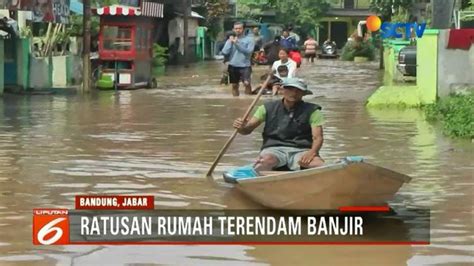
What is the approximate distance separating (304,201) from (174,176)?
10.4 ft

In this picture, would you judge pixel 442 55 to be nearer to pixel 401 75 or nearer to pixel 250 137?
pixel 250 137

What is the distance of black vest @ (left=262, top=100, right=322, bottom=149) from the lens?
8.92 meters

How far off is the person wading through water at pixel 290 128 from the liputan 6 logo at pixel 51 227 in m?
1.90

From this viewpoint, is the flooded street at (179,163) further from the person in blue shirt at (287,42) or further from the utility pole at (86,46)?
the person in blue shirt at (287,42)

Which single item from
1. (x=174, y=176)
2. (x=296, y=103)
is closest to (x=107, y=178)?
(x=174, y=176)

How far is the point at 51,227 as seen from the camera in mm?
7672

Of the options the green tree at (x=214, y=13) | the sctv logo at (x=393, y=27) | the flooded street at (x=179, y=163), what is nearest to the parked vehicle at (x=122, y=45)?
the flooded street at (x=179, y=163)

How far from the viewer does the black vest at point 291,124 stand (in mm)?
8922

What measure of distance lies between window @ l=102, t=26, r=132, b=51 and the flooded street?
101 inches

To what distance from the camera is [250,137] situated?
14297 mm

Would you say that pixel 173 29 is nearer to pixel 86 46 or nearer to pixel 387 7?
pixel 387 7

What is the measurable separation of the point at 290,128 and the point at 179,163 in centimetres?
285

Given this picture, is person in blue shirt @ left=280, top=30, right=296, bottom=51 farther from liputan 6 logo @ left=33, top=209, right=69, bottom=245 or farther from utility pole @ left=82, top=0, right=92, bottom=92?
liputan 6 logo @ left=33, top=209, right=69, bottom=245

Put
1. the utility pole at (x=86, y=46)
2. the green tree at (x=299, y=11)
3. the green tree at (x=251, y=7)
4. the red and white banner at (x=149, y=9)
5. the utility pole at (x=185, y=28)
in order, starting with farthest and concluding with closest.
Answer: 1. the green tree at (x=251, y=7)
2. the green tree at (x=299, y=11)
3. the utility pole at (x=185, y=28)
4. the red and white banner at (x=149, y=9)
5. the utility pole at (x=86, y=46)
